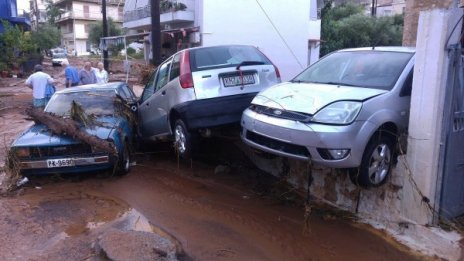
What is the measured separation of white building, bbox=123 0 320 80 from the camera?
20000mm

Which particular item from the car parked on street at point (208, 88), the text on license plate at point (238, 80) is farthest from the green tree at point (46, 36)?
the text on license plate at point (238, 80)

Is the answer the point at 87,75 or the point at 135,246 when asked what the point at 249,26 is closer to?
the point at 87,75

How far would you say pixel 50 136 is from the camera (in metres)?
6.63

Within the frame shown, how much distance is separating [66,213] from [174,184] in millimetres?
1664

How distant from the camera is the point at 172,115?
6.68 metres

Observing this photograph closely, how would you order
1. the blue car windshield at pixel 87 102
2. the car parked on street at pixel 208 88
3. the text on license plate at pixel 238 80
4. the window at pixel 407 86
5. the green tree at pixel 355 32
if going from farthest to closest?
1. the green tree at pixel 355 32
2. the blue car windshield at pixel 87 102
3. the text on license plate at pixel 238 80
4. the car parked on street at pixel 208 88
5. the window at pixel 407 86

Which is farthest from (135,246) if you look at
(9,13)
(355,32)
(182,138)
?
(9,13)

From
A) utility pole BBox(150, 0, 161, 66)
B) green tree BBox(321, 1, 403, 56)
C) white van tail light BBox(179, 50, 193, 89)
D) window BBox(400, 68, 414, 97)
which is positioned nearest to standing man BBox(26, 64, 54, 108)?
utility pole BBox(150, 0, 161, 66)

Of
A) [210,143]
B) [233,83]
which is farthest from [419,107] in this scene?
[210,143]

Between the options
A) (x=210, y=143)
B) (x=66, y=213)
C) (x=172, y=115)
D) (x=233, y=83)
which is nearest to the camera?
(x=66, y=213)

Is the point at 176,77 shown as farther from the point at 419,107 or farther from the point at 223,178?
the point at 419,107

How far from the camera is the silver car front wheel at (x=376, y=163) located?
4586 mm

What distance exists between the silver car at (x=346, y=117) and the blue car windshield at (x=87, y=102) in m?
3.38

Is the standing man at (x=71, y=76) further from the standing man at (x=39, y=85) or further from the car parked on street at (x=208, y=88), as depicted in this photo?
the car parked on street at (x=208, y=88)
